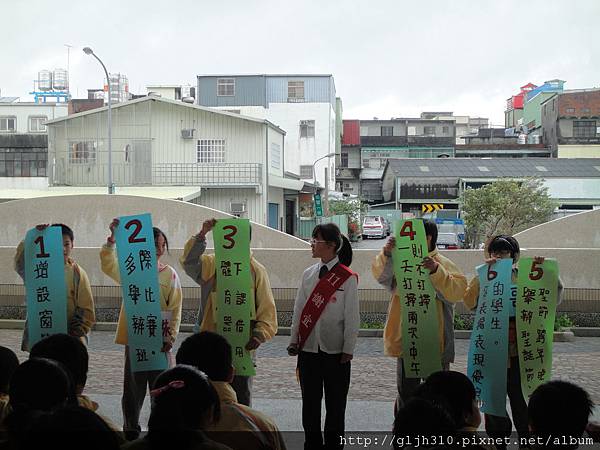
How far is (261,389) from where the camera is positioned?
8.48m

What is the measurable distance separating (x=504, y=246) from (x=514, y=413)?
1.24m

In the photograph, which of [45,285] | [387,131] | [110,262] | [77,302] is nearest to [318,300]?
[110,262]

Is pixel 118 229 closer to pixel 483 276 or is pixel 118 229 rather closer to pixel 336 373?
pixel 336 373

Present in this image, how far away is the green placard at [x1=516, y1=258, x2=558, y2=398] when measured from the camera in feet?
17.5

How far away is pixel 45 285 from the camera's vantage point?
19.2ft

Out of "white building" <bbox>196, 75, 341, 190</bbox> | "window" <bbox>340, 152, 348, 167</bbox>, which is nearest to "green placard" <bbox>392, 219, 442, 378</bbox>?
"white building" <bbox>196, 75, 341, 190</bbox>

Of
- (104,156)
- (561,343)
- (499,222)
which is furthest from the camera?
(104,156)

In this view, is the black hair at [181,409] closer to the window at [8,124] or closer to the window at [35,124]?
the window at [35,124]

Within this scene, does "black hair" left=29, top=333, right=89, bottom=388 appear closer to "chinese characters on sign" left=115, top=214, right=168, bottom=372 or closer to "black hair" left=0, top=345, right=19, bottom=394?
"black hair" left=0, top=345, right=19, bottom=394

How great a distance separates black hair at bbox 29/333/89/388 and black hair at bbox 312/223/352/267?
78.4 inches

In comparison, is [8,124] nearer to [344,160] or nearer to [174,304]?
[344,160]

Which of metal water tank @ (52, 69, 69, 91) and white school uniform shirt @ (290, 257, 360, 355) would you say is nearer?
white school uniform shirt @ (290, 257, 360, 355)

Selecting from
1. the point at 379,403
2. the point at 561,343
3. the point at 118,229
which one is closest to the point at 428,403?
the point at 118,229

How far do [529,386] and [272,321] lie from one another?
6.54 feet
